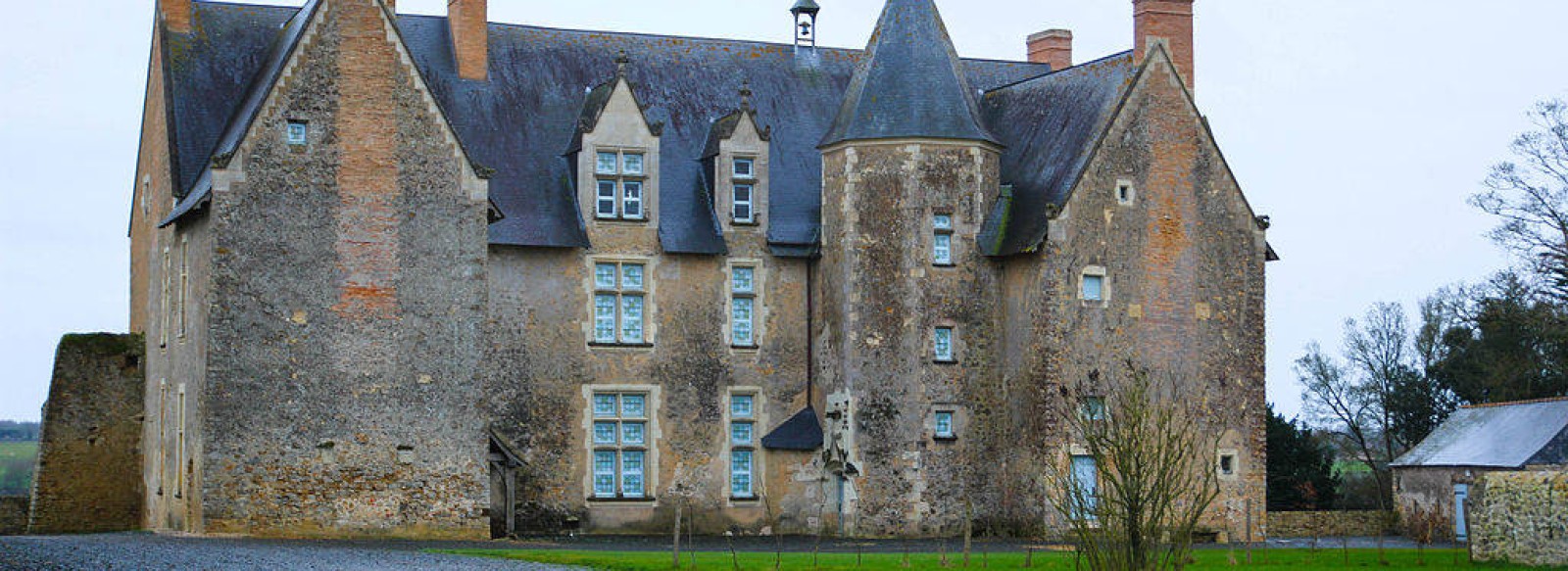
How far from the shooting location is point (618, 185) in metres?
38.4

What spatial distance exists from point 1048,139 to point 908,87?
268cm

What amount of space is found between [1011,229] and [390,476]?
36.8 ft

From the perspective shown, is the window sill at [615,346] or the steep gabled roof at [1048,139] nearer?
the steep gabled roof at [1048,139]

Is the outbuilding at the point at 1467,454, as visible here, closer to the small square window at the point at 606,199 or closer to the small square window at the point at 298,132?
the small square window at the point at 606,199

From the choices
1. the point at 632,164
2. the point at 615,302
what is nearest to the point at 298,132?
the point at 632,164

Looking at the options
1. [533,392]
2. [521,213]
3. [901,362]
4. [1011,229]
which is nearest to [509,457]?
[533,392]

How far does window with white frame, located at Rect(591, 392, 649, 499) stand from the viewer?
38156 mm

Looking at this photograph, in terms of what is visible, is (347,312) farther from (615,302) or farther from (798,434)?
(798,434)

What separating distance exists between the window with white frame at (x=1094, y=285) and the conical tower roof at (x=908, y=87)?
2.87 metres

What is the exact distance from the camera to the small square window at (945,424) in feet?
124

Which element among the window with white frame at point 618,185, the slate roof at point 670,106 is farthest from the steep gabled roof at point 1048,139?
the window with white frame at point 618,185

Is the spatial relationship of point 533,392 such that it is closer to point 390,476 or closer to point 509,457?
point 509,457

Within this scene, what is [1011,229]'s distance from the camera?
125ft

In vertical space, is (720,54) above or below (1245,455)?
above
